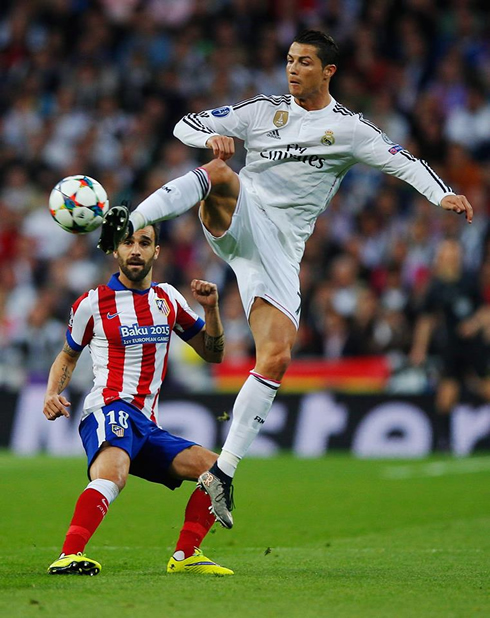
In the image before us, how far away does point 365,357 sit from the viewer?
1510cm

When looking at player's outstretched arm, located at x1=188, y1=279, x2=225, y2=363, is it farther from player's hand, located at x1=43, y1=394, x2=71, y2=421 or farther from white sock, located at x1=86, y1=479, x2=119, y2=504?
white sock, located at x1=86, y1=479, x2=119, y2=504

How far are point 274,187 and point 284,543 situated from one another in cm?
286

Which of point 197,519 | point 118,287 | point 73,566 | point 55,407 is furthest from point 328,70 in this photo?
point 73,566

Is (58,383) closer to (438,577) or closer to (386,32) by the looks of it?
(438,577)

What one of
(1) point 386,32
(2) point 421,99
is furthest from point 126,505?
(1) point 386,32

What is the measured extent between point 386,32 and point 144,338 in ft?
43.4

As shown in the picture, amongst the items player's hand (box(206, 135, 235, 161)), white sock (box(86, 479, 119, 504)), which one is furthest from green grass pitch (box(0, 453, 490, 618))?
player's hand (box(206, 135, 235, 161))

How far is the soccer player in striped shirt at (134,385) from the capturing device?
6.29 m

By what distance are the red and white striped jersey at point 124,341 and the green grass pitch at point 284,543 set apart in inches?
39.8

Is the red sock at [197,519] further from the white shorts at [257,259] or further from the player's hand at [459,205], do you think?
the player's hand at [459,205]

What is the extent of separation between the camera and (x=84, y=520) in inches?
237

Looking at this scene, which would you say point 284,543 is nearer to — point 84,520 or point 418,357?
point 84,520

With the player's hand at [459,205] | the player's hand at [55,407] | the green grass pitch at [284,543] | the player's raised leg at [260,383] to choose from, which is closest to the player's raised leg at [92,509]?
the green grass pitch at [284,543]

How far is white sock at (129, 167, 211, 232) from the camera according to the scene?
574 centimetres
